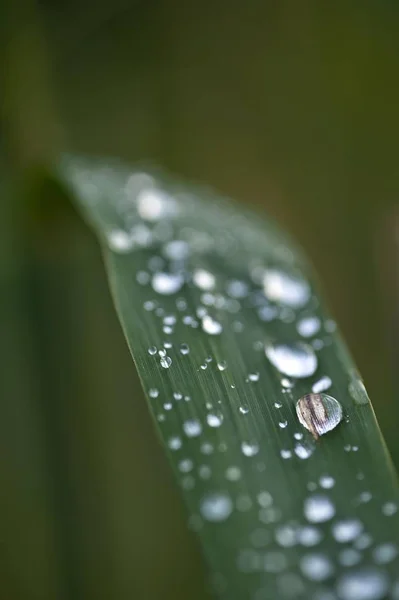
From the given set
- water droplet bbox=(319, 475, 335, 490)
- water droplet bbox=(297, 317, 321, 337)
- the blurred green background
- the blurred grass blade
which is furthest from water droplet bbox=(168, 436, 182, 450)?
the blurred green background

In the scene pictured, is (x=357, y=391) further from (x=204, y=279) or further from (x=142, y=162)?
(x=142, y=162)

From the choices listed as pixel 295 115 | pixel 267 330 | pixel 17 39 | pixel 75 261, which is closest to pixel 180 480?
pixel 267 330

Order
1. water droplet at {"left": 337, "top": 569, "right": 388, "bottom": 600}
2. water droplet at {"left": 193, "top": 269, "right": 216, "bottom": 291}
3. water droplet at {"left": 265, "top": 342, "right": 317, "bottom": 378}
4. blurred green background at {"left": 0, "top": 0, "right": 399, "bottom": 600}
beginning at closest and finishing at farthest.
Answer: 1. water droplet at {"left": 337, "top": 569, "right": 388, "bottom": 600}
2. water droplet at {"left": 265, "top": 342, "right": 317, "bottom": 378}
3. water droplet at {"left": 193, "top": 269, "right": 216, "bottom": 291}
4. blurred green background at {"left": 0, "top": 0, "right": 399, "bottom": 600}

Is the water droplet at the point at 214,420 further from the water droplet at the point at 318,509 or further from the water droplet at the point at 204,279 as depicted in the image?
the water droplet at the point at 204,279

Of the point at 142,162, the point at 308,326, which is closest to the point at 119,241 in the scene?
the point at 308,326

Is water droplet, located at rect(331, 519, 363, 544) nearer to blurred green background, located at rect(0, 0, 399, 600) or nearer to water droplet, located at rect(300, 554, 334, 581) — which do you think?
water droplet, located at rect(300, 554, 334, 581)

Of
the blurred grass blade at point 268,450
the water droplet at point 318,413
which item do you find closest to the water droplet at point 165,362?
the blurred grass blade at point 268,450
